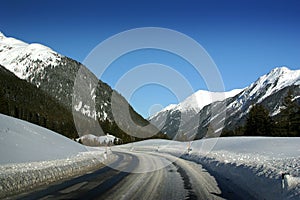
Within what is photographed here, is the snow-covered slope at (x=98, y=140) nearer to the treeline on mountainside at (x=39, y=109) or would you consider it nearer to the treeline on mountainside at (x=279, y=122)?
the treeline on mountainside at (x=39, y=109)

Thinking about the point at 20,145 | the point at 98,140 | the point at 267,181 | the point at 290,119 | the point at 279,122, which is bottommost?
the point at 267,181

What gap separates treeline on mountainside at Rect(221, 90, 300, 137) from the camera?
59.5 metres

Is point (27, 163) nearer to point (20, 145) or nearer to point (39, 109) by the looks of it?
point (20, 145)

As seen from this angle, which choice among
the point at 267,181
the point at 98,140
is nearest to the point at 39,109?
the point at 98,140

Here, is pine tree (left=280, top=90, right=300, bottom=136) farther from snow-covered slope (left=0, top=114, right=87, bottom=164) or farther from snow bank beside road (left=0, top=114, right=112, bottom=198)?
snow bank beside road (left=0, top=114, right=112, bottom=198)

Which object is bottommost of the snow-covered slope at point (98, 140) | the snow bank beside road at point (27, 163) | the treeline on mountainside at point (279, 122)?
the snow bank beside road at point (27, 163)

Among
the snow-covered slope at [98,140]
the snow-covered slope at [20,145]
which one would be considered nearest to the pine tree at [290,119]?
the snow-covered slope at [20,145]

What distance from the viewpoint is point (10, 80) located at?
18050 cm

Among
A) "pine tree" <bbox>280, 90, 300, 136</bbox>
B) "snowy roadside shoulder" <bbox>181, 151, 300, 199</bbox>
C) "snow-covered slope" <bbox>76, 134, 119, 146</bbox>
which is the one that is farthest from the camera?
"snow-covered slope" <bbox>76, 134, 119, 146</bbox>

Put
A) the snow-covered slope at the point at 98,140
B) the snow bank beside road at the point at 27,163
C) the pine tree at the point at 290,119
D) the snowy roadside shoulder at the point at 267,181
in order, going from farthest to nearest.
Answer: the snow-covered slope at the point at 98,140 → the pine tree at the point at 290,119 → the snow bank beside road at the point at 27,163 → the snowy roadside shoulder at the point at 267,181

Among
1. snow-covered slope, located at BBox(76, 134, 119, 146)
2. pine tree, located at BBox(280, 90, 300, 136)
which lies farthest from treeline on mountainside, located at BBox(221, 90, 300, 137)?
snow-covered slope, located at BBox(76, 134, 119, 146)

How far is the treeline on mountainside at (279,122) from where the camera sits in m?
59.5

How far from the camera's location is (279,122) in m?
63.8

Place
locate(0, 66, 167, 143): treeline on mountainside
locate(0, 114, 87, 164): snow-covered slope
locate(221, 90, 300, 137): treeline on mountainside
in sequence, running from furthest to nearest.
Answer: locate(0, 66, 167, 143): treeline on mountainside, locate(221, 90, 300, 137): treeline on mountainside, locate(0, 114, 87, 164): snow-covered slope
